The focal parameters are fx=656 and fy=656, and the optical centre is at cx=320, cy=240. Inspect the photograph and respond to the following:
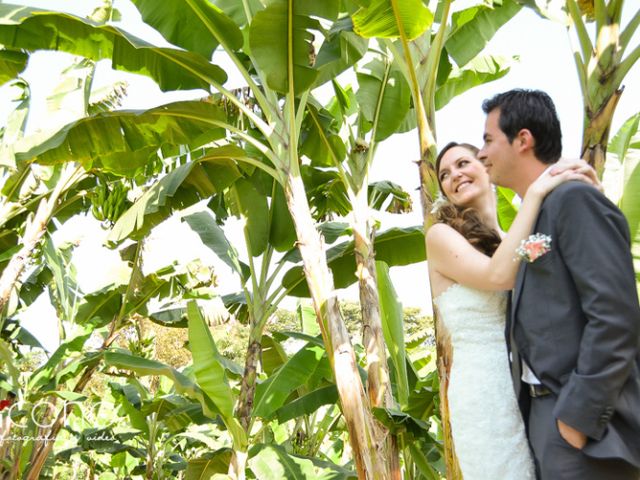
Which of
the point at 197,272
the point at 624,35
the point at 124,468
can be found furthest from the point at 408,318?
the point at 624,35

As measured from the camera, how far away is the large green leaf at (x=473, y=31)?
5.80 meters

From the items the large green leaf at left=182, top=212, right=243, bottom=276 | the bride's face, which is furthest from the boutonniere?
the large green leaf at left=182, top=212, right=243, bottom=276

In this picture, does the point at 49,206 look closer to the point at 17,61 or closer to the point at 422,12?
the point at 17,61

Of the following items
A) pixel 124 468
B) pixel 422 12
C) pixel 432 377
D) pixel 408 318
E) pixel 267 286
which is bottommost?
pixel 408 318

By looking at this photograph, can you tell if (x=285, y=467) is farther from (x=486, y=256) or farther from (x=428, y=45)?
(x=486, y=256)

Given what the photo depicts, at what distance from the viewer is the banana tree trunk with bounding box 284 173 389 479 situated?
415 centimetres

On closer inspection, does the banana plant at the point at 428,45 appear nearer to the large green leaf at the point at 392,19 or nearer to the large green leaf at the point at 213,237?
the large green leaf at the point at 392,19

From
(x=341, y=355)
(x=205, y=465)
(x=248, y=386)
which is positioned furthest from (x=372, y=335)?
(x=205, y=465)

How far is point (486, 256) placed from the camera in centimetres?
195

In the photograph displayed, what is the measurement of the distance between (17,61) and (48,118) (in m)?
1.20

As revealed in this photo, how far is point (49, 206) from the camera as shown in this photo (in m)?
7.41

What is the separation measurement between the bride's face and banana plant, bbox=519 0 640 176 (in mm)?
882

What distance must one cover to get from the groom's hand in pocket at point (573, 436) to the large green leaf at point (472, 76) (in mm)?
5437

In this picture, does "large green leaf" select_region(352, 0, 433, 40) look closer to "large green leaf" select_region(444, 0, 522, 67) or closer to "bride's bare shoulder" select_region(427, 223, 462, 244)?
"large green leaf" select_region(444, 0, 522, 67)
